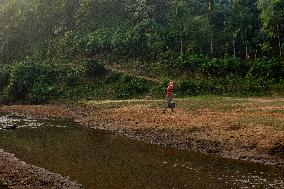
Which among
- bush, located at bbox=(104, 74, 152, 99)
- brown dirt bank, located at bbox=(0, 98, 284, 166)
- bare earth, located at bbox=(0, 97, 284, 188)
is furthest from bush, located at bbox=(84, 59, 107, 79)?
brown dirt bank, located at bbox=(0, 98, 284, 166)

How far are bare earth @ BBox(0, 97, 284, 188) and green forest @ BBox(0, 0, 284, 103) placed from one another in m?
6.14

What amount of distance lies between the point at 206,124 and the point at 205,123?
0.24 metres

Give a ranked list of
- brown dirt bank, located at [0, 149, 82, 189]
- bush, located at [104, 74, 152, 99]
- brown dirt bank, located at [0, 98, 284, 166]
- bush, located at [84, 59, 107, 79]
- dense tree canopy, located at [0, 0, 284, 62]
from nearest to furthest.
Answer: brown dirt bank, located at [0, 149, 82, 189] → brown dirt bank, located at [0, 98, 284, 166] → bush, located at [104, 74, 152, 99] → dense tree canopy, located at [0, 0, 284, 62] → bush, located at [84, 59, 107, 79]

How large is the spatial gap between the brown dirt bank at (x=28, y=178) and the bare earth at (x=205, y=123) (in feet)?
22.7

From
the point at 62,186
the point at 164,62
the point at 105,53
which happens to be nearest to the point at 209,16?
the point at 164,62

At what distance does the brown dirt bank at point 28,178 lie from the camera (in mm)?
15680

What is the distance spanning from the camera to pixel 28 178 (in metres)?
16.7

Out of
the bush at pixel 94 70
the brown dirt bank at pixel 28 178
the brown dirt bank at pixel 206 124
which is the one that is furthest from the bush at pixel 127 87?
the brown dirt bank at pixel 28 178

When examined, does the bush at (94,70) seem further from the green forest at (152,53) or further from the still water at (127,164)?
the still water at (127,164)

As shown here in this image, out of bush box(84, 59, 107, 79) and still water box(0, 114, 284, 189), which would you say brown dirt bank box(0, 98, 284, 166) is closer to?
still water box(0, 114, 284, 189)

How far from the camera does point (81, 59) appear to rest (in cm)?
5481

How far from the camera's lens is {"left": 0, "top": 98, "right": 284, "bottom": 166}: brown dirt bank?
19.5m

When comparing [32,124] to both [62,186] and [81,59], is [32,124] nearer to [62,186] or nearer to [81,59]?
[62,186]

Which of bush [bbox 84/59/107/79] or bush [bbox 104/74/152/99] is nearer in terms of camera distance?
bush [bbox 104/74/152/99]
